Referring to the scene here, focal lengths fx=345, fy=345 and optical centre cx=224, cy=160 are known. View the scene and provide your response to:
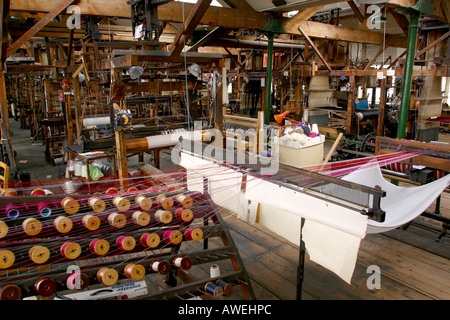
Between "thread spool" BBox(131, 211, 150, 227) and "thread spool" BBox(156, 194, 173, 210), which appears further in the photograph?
"thread spool" BBox(156, 194, 173, 210)

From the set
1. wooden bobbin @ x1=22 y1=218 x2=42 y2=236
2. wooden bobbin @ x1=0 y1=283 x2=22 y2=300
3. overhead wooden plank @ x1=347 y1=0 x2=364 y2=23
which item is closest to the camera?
wooden bobbin @ x1=0 y1=283 x2=22 y2=300

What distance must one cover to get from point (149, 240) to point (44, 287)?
2.40 feet

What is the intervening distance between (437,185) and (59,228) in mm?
3522

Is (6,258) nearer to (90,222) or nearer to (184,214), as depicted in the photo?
Answer: (90,222)

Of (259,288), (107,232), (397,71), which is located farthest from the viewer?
(397,71)

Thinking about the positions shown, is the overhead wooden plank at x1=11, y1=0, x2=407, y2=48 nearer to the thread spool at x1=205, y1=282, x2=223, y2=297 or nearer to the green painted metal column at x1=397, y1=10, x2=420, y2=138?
the green painted metal column at x1=397, y1=10, x2=420, y2=138

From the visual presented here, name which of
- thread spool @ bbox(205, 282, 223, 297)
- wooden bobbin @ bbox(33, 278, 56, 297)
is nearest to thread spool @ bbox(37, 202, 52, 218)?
wooden bobbin @ bbox(33, 278, 56, 297)

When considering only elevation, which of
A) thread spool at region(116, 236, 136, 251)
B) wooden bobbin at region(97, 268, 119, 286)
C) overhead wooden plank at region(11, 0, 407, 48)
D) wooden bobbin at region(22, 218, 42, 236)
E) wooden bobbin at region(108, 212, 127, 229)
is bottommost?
wooden bobbin at region(97, 268, 119, 286)

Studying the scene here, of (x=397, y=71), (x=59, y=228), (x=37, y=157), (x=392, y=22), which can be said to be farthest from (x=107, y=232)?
(x=392, y=22)

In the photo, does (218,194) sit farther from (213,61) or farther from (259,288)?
(213,61)

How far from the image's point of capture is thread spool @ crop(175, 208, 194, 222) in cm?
283

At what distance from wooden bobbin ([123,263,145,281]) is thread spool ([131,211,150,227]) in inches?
13.5

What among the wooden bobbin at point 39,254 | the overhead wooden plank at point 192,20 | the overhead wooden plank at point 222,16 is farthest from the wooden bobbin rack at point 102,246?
the overhead wooden plank at point 222,16

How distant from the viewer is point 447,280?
3.52 m
